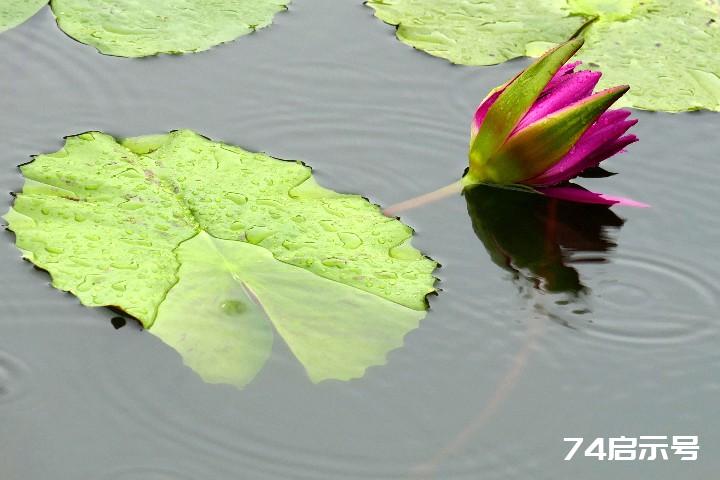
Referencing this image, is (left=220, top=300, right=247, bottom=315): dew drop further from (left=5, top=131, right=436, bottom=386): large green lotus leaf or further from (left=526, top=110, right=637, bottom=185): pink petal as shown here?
(left=526, top=110, right=637, bottom=185): pink petal

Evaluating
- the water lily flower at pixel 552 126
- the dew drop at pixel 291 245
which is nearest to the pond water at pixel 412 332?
the water lily flower at pixel 552 126

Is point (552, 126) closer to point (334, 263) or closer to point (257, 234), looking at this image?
point (334, 263)

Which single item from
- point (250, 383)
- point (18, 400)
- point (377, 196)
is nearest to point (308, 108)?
point (377, 196)

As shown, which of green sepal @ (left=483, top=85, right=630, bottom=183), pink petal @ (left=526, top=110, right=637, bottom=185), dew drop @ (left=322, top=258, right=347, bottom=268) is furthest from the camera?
pink petal @ (left=526, top=110, right=637, bottom=185)

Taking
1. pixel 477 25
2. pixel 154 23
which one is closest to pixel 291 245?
pixel 154 23

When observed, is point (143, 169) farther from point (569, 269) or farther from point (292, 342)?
point (569, 269)

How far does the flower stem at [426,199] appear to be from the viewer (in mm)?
2402

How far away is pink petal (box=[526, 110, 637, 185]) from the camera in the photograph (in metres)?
2.33

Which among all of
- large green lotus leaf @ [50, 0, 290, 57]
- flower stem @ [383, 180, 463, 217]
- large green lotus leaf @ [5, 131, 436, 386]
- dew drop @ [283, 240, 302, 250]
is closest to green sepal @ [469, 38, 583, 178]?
flower stem @ [383, 180, 463, 217]

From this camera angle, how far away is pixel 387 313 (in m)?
2.04

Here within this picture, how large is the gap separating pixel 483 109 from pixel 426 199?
0.25 m

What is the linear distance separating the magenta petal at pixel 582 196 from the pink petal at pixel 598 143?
0.25ft

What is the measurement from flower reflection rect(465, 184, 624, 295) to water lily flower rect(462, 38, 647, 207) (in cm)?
7

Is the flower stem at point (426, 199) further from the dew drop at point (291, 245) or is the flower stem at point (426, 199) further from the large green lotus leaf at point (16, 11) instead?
the large green lotus leaf at point (16, 11)
